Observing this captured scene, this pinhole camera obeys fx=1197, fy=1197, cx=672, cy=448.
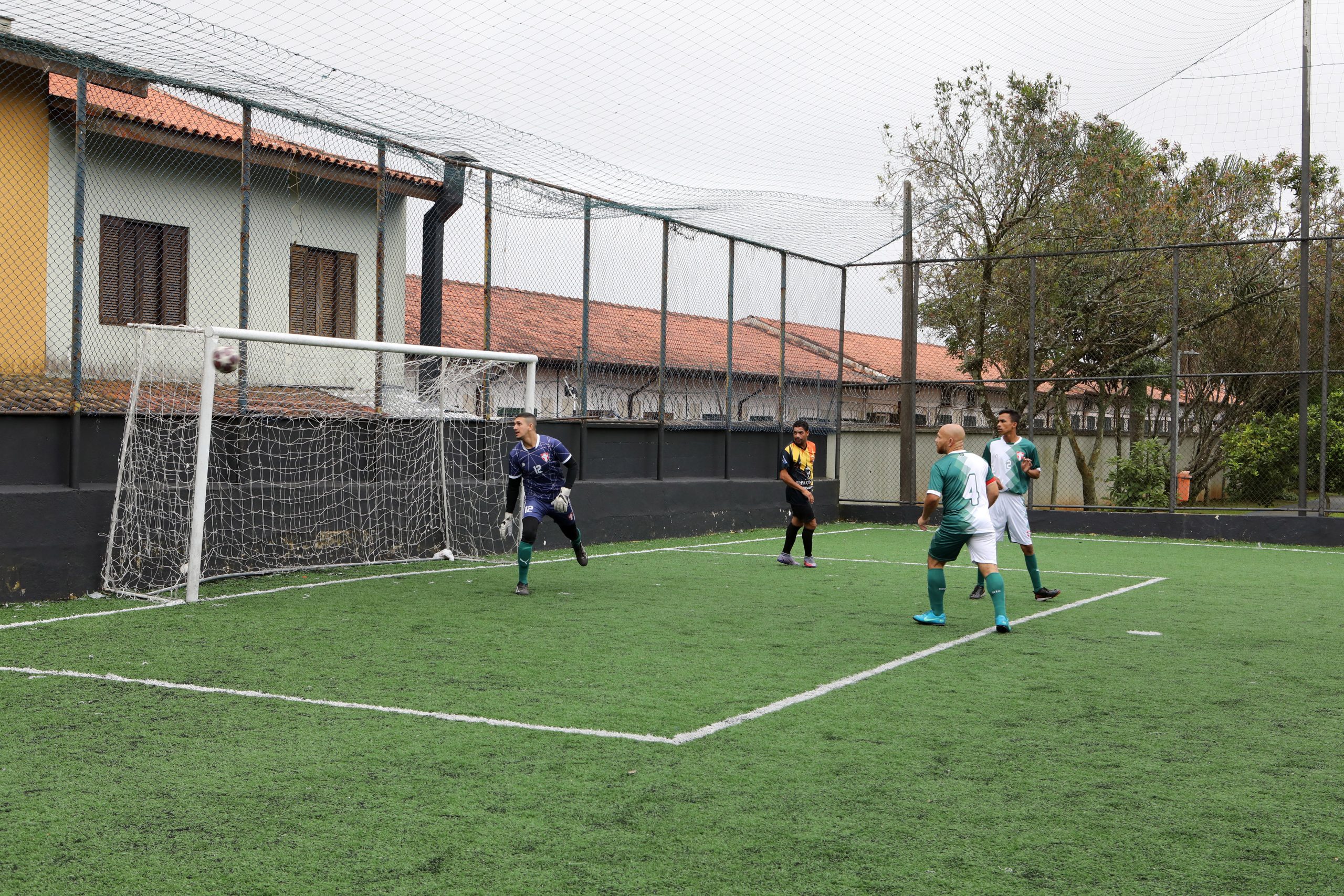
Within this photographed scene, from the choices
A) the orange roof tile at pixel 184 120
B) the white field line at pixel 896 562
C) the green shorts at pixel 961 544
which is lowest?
the white field line at pixel 896 562

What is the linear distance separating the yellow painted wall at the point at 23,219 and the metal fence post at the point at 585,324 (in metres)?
6.78

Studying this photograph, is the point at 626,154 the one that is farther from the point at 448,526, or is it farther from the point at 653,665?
the point at 653,665

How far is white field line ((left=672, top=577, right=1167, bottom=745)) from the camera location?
19.7ft

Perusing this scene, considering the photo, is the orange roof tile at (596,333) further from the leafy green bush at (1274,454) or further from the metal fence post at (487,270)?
the leafy green bush at (1274,454)

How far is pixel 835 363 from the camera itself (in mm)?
23078

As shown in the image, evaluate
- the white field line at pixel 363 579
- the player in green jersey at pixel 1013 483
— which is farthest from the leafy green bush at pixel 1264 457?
the player in green jersey at pixel 1013 483

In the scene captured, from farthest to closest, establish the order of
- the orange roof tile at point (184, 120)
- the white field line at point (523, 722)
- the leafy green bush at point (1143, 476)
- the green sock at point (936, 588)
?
the leafy green bush at point (1143, 476), the orange roof tile at point (184, 120), the green sock at point (936, 588), the white field line at point (523, 722)

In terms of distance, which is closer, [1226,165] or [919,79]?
[919,79]

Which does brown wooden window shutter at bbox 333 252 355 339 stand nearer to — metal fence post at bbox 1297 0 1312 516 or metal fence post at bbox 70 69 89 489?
metal fence post at bbox 70 69 89 489

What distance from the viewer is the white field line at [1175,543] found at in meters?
18.1

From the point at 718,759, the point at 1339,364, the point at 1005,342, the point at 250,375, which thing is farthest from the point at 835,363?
the point at 718,759

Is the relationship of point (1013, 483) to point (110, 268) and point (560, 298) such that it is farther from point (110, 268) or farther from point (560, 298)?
point (110, 268)

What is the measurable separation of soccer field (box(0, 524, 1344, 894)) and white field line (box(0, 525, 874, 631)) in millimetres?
132

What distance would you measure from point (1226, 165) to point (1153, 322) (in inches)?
212
